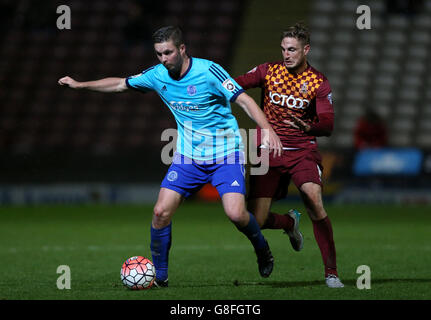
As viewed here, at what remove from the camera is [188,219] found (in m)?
12.0

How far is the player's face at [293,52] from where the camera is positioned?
5832mm

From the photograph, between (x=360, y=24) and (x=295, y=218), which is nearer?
(x=295, y=218)

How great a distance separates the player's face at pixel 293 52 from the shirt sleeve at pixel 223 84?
53cm

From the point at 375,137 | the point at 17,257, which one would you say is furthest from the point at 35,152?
the point at 17,257

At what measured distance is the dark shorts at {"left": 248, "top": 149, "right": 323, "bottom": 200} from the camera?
5926 millimetres

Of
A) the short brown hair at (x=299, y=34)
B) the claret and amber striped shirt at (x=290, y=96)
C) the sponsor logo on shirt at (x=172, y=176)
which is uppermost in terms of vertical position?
the short brown hair at (x=299, y=34)

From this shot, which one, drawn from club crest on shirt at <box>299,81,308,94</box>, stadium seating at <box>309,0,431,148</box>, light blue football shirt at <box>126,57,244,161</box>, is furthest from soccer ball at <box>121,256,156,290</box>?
stadium seating at <box>309,0,431,148</box>

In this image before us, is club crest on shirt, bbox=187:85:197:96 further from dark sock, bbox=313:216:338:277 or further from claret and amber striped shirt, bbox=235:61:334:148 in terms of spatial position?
dark sock, bbox=313:216:338:277

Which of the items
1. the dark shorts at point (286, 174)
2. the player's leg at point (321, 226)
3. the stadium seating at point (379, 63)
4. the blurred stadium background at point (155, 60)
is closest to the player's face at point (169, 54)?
the dark shorts at point (286, 174)

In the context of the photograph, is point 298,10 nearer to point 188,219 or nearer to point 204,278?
point 188,219

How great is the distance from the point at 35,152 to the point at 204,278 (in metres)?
9.30

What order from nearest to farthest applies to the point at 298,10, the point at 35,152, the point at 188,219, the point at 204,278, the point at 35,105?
the point at 204,278 → the point at 188,219 → the point at 35,152 → the point at 35,105 → the point at 298,10

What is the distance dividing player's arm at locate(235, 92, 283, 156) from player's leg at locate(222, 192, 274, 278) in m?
0.51

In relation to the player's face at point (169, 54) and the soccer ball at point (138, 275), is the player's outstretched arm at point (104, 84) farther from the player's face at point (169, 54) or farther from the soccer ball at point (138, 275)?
the soccer ball at point (138, 275)
